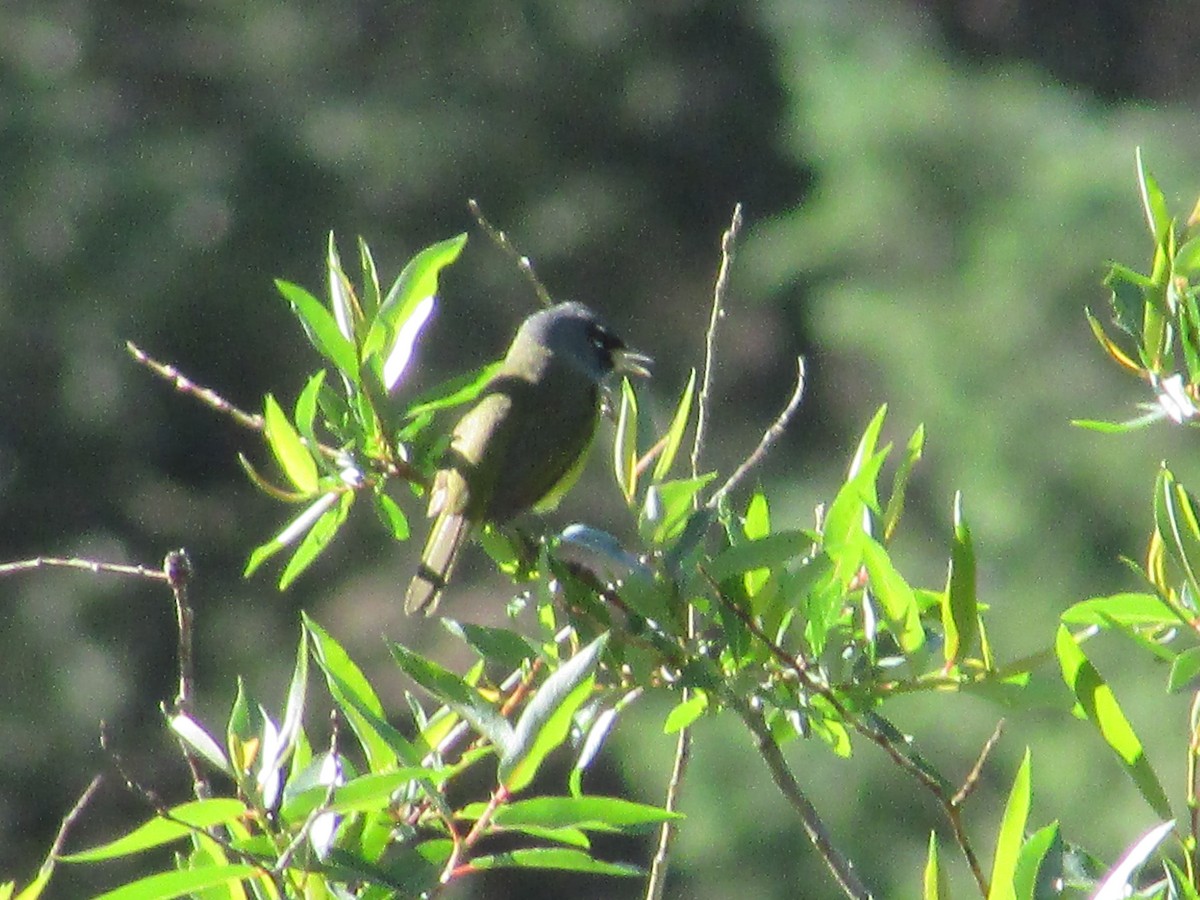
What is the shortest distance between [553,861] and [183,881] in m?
0.32

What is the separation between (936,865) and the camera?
1.68 meters

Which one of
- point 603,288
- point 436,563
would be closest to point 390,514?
point 436,563

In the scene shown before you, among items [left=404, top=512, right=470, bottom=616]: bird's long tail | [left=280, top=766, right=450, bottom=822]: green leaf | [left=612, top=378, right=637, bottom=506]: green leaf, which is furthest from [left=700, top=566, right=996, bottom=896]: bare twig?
[left=404, top=512, right=470, bottom=616]: bird's long tail

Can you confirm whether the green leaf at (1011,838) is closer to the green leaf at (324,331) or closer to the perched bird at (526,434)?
the green leaf at (324,331)

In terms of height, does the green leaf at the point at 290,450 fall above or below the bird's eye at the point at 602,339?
above

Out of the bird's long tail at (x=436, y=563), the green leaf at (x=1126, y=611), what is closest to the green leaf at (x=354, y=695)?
the green leaf at (x=1126, y=611)

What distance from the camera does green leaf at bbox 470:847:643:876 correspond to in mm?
1592

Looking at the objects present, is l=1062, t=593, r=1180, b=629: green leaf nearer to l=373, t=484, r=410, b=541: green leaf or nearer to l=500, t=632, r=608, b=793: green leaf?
l=500, t=632, r=608, b=793: green leaf

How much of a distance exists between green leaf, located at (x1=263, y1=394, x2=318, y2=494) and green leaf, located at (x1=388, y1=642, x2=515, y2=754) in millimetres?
344

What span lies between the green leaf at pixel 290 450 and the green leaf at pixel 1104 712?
2.59ft

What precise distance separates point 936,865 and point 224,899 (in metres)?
0.66

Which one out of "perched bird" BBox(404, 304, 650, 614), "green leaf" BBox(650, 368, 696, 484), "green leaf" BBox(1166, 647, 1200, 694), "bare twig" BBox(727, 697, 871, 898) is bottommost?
"perched bird" BBox(404, 304, 650, 614)

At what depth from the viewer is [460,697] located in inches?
65.7

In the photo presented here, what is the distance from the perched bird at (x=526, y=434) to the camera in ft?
10.6
